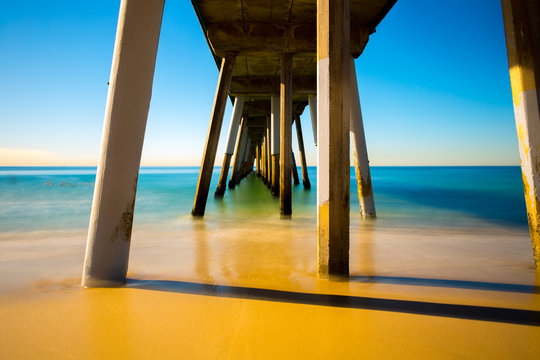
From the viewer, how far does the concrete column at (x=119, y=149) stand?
2.19 m

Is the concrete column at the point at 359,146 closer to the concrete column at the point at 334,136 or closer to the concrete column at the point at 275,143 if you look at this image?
the concrete column at the point at 334,136

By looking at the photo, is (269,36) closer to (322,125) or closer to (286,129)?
(286,129)

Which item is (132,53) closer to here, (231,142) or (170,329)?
(170,329)

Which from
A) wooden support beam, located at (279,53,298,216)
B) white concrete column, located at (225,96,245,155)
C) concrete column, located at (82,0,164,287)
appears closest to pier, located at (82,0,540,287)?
concrete column, located at (82,0,164,287)

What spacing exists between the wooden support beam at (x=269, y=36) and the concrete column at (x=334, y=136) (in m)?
4.52

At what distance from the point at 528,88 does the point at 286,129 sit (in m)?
4.37

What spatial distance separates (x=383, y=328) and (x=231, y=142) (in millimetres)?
10842

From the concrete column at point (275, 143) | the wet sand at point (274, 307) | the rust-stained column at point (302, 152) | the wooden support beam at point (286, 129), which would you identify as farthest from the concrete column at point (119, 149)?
the rust-stained column at point (302, 152)

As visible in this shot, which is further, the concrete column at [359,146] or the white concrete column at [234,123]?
the white concrete column at [234,123]

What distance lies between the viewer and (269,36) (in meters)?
6.58

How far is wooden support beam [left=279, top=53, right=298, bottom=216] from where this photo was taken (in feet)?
21.2

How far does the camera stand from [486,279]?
8.16 feet

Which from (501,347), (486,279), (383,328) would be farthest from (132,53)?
(486,279)

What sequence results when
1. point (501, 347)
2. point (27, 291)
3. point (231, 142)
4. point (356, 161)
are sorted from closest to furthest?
point (501, 347), point (27, 291), point (356, 161), point (231, 142)
